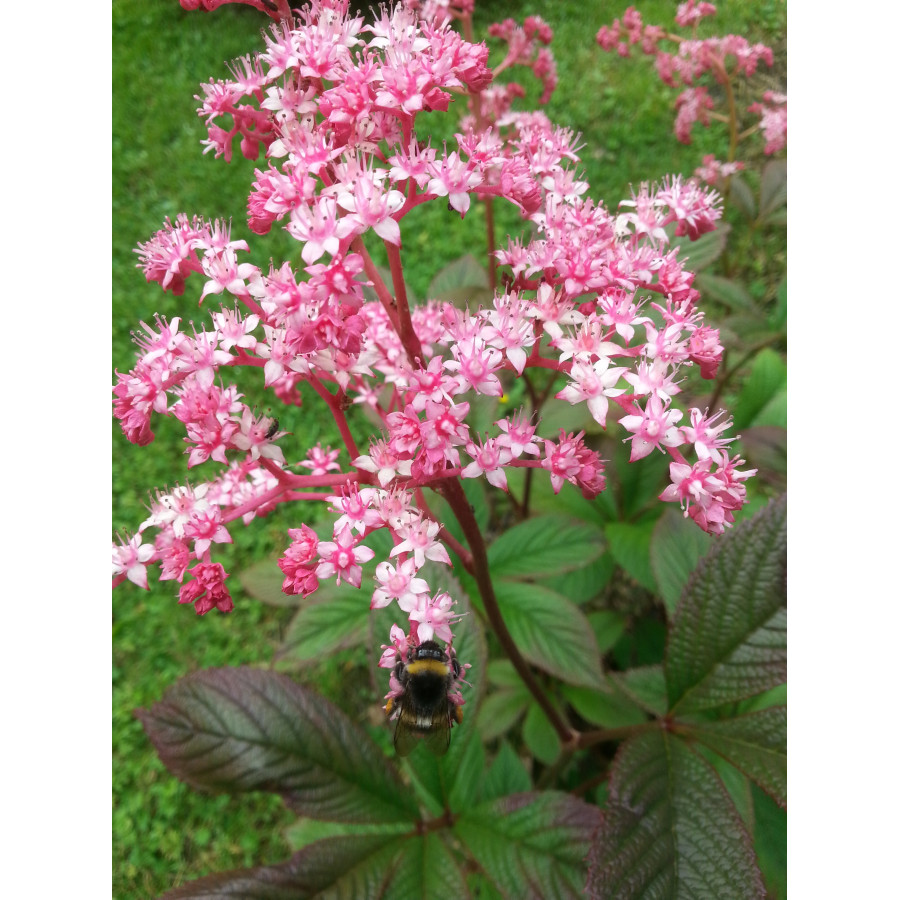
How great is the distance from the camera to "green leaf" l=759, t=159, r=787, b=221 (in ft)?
8.02

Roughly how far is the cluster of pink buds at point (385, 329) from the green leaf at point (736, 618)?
0.36 m

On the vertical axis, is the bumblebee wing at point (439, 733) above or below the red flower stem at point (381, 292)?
below

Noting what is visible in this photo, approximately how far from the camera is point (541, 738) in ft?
5.94

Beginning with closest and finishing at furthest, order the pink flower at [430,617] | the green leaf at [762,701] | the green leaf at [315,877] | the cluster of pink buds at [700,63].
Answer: the pink flower at [430,617]
the green leaf at [315,877]
the green leaf at [762,701]
the cluster of pink buds at [700,63]

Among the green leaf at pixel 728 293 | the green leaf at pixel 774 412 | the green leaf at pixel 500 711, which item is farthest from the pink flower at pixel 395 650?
the green leaf at pixel 728 293

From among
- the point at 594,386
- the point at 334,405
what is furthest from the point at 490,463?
the point at 334,405

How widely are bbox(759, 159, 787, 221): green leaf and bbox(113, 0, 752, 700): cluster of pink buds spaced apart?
172 cm

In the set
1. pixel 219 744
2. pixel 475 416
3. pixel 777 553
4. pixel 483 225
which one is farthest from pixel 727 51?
pixel 219 744

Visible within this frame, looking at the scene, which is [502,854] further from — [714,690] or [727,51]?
[727,51]

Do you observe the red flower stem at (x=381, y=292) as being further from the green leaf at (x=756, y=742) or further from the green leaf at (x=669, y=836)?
the green leaf at (x=756, y=742)

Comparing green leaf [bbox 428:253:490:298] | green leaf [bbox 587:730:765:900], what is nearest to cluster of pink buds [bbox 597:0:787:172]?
green leaf [bbox 428:253:490:298]

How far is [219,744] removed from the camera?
1284 millimetres

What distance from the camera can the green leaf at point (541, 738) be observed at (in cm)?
179

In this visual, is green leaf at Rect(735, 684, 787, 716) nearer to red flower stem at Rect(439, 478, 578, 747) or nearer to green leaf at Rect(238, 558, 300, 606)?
red flower stem at Rect(439, 478, 578, 747)
